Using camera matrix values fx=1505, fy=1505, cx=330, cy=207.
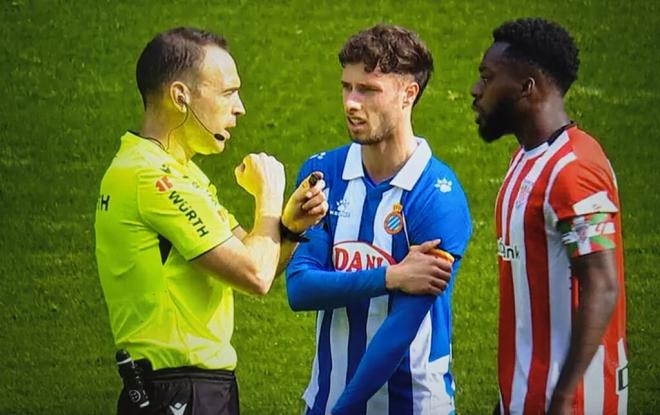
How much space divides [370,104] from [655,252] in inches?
219

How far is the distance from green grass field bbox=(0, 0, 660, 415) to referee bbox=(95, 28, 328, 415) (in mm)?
3929

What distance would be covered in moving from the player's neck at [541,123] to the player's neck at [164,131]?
1.15 m

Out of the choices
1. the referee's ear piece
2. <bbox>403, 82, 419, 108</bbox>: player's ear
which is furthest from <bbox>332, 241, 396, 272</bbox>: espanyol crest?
the referee's ear piece

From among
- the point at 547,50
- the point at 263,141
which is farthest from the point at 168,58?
the point at 263,141

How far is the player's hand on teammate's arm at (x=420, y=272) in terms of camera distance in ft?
16.7

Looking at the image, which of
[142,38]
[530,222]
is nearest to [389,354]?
[530,222]

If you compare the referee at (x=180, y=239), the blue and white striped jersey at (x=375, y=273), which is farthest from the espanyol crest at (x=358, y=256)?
the referee at (x=180, y=239)

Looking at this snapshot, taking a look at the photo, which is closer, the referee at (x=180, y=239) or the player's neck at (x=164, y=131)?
the referee at (x=180, y=239)

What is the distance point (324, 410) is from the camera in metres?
5.34

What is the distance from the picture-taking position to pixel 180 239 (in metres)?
4.81

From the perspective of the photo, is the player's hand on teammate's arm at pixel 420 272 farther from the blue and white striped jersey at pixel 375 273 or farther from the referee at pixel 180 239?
the referee at pixel 180 239

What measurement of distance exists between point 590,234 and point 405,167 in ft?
3.25

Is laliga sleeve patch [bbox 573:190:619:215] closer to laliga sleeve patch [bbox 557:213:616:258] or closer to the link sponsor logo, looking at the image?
laliga sleeve patch [bbox 557:213:616:258]

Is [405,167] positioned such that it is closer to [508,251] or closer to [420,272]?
[420,272]
